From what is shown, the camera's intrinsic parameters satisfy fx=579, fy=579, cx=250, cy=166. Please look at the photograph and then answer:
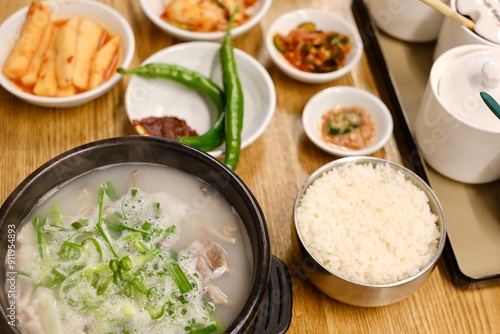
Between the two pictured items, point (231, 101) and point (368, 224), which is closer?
point (368, 224)

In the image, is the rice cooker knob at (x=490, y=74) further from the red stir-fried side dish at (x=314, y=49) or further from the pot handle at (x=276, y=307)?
the pot handle at (x=276, y=307)

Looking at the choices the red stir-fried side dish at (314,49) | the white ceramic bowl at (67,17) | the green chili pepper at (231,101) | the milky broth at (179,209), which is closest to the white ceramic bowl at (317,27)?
the red stir-fried side dish at (314,49)

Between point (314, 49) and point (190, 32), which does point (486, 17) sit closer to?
point (314, 49)

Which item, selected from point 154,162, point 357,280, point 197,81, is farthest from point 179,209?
point 197,81

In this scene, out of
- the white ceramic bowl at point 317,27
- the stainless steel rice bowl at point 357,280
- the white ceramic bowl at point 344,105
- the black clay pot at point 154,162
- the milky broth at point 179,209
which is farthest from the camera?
the white ceramic bowl at point 317,27

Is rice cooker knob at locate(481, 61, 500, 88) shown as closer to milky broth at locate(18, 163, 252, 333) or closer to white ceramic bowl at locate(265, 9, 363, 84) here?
white ceramic bowl at locate(265, 9, 363, 84)
